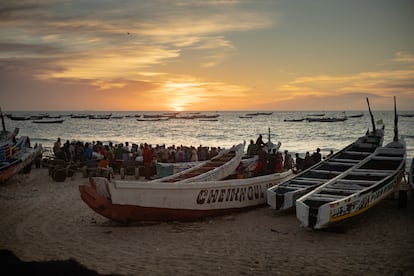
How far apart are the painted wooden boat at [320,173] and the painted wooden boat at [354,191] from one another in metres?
0.55

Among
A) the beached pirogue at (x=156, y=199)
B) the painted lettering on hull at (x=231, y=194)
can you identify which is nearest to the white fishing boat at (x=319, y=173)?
the painted lettering on hull at (x=231, y=194)

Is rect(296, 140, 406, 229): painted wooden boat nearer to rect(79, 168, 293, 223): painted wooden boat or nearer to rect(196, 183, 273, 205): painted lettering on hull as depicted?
rect(196, 183, 273, 205): painted lettering on hull

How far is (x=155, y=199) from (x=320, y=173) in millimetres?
6287

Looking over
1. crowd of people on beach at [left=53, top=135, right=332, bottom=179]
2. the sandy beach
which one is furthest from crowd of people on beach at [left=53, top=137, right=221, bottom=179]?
the sandy beach

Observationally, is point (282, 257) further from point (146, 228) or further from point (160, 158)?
point (160, 158)

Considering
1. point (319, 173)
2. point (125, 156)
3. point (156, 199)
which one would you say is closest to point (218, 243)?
point (156, 199)

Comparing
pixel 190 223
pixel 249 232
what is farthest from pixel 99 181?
pixel 249 232

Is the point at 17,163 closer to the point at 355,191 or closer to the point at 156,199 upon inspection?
the point at 156,199

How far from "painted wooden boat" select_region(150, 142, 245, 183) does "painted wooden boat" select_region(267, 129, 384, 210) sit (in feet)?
8.87

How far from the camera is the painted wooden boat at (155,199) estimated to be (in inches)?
417

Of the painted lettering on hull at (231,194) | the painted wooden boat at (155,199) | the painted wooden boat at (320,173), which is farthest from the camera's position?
the painted lettering on hull at (231,194)

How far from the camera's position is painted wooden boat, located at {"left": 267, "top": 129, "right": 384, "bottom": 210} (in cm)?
1152

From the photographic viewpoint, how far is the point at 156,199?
1084 centimetres

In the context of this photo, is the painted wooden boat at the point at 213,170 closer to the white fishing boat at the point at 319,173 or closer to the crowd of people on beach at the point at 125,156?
the white fishing boat at the point at 319,173
